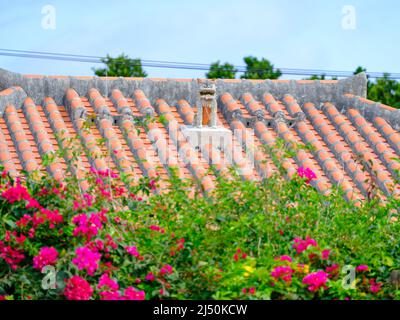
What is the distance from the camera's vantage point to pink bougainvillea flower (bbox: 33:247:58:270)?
245 inches

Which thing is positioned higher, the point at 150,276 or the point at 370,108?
the point at 370,108

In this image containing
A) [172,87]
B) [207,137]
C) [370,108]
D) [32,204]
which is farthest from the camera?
[370,108]

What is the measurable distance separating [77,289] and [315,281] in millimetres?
1431

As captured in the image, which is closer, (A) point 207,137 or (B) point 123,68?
(A) point 207,137

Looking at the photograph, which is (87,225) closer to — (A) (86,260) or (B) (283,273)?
(A) (86,260)

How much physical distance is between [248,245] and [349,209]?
1170 millimetres

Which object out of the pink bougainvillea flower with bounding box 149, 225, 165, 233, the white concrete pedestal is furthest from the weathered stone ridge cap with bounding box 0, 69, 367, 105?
the pink bougainvillea flower with bounding box 149, 225, 165, 233

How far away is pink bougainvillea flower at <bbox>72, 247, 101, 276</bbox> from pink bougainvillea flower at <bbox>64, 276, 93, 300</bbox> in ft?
0.31

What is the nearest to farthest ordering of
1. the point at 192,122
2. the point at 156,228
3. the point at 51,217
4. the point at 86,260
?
the point at 86,260 < the point at 51,217 < the point at 156,228 < the point at 192,122

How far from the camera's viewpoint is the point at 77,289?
6070mm

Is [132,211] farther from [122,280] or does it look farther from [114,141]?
[114,141]

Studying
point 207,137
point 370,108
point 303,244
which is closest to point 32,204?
point 303,244

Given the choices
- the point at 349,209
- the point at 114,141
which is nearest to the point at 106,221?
the point at 349,209

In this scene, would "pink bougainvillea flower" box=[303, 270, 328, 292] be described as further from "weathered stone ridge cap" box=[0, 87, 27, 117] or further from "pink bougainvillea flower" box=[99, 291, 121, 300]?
"weathered stone ridge cap" box=[0, 87, 27, 117]
